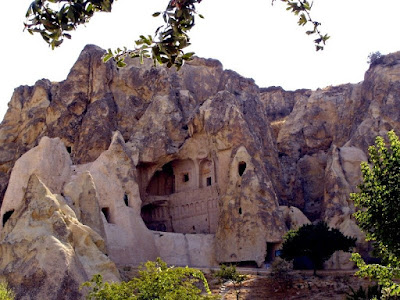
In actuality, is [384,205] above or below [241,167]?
below

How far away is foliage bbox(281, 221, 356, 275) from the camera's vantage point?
30859mm

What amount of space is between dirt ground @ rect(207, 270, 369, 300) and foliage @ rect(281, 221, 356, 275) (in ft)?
4.53

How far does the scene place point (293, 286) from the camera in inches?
1123

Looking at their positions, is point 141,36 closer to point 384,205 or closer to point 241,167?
point 384,205

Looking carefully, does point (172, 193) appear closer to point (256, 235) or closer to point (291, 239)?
point (256, 235)

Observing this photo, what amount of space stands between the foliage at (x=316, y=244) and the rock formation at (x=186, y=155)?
9.40ft

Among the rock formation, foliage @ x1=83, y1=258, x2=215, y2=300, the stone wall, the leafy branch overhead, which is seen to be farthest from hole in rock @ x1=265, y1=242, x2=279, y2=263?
the leafy branch overhead

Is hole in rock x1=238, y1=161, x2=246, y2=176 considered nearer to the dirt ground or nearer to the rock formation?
the rock formation

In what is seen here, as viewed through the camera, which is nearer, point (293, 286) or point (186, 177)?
point (293, 286)

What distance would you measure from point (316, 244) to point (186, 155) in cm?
1457

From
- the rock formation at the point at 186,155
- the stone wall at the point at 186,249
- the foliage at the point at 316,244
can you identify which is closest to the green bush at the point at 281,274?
the foliage at the point at 316,244

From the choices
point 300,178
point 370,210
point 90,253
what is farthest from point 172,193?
point 370,210

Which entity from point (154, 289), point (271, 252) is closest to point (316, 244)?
point (271, 252)

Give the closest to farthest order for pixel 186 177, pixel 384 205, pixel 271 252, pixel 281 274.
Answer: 1. pixel 384 205
2. pixel 281 274
3. pixel 271 252
4. pixel 186 177
